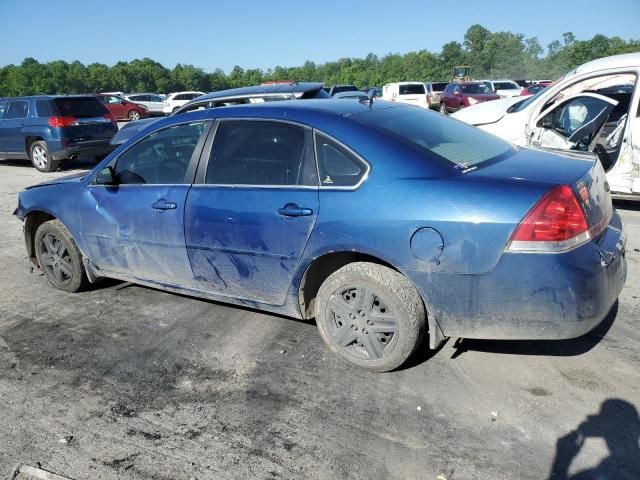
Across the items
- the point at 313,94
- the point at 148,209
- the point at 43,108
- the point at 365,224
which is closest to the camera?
the point at 365,224

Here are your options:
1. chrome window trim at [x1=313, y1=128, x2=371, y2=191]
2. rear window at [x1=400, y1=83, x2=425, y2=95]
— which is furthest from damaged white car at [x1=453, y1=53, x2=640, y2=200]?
rear window at [x1=400, y1=83, x2=425, y2=95]

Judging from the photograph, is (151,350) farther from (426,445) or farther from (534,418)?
(534,418)

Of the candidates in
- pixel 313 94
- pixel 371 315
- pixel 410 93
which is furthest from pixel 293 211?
pixel 410 93

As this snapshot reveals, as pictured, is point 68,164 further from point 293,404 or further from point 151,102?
point 151,102

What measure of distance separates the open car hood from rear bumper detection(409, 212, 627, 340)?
17.5ft

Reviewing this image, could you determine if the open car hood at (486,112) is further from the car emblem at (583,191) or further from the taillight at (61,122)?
the taillight at (61,122)

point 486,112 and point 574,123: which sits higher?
point 486,112

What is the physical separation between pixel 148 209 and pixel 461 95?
23.6 m

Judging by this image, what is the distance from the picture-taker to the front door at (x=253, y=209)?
10.6 ft

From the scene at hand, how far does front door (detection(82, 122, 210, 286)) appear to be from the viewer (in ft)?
12.4

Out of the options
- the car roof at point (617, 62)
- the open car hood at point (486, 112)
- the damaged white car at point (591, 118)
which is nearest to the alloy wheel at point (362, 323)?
the damaged white car at point (591, 118)

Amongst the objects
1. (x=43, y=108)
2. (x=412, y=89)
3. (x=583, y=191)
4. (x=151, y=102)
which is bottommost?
(x=583, y=191)

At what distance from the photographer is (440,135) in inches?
136

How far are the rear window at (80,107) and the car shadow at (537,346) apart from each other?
11659 mm
